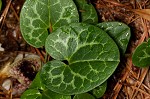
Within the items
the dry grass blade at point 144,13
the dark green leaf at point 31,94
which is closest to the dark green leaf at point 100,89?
the dark green leaf at point 31,94

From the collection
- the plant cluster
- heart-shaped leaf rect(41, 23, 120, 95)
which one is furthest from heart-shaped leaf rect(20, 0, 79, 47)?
heart-shaped leaf rect(41, 23, 120, 95)

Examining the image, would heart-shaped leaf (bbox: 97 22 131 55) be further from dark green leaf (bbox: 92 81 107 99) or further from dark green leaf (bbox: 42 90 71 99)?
dark green leaf (bbox: 42 90 71 99)

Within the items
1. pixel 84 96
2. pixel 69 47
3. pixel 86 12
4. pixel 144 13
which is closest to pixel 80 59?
pixel 69 47

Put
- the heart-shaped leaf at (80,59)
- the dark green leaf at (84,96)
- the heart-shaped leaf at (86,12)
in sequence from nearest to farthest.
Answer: the heart-shaped leaf at (80,59) < the dark green leaf at (84,96) < the heart-shaped leaf at (86,12)

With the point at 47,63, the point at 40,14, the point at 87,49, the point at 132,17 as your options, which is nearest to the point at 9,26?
the point at 40,14

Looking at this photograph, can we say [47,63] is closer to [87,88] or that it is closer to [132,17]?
[87,88]

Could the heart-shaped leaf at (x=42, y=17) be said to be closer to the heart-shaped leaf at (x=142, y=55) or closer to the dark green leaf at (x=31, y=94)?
the dark green leaf at (x=31, y=94)

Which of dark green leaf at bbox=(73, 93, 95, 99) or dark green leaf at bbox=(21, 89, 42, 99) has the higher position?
dark green leaf at bbox=(21, 89, 42, 99)
